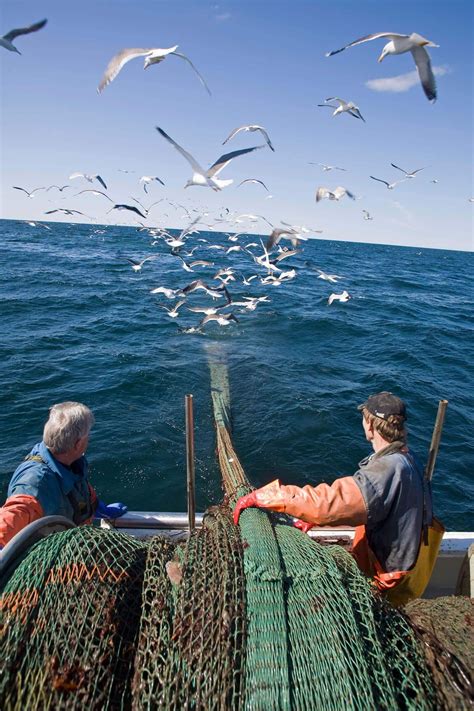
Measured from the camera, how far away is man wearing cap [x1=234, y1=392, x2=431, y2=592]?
2.62 meters

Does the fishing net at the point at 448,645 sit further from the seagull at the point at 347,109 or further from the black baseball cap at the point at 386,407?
the seagull at the point at 347,109

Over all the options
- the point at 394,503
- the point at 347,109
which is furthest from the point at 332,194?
the point at 394,503

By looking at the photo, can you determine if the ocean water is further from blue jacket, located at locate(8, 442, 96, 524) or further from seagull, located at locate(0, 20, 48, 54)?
seagull, located at locate(0, 20, 48, 54)

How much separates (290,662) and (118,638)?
81 centimetres

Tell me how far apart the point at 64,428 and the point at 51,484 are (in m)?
0.37

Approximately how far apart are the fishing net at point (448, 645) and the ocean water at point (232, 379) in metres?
4.94

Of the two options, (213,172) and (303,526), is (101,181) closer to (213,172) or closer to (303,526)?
(213,172)

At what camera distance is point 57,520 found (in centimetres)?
253

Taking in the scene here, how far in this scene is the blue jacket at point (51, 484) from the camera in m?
2.73

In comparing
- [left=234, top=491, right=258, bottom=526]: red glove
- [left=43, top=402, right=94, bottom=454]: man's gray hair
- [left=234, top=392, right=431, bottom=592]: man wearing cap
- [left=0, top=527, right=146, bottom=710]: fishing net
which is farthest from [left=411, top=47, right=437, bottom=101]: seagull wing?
[left=0, top=527, right=146, bottom=710]: fishing net

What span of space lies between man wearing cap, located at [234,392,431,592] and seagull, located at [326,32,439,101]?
599 cm

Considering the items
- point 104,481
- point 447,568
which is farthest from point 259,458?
point 447,568

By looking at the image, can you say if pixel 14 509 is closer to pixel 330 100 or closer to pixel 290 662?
pixel 290 662

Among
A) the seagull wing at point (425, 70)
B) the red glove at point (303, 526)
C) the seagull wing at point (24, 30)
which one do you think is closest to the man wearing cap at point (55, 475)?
the red glove at point (303, 526)
